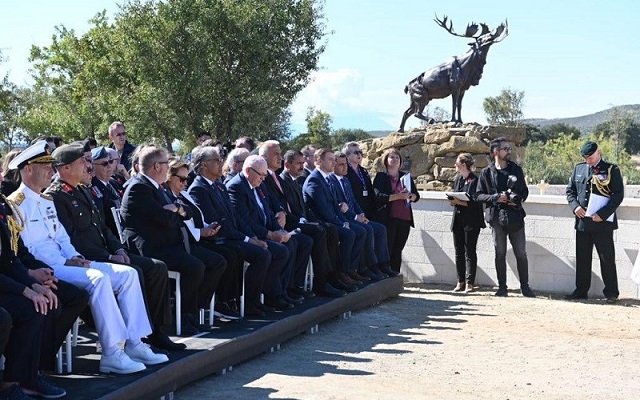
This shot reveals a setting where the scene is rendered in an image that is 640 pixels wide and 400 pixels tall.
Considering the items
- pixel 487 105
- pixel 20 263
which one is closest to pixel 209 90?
pixel 20 263

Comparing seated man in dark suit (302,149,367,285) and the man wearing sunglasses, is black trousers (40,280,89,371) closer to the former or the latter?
the man wearing sunglasses

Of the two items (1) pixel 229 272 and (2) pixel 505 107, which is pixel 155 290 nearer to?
(1) pixel 229 272

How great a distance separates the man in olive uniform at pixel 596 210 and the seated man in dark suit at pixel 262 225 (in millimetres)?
4323

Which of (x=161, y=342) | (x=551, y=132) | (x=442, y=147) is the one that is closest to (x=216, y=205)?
(x=161, y=342)

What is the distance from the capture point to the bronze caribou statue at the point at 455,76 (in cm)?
1936

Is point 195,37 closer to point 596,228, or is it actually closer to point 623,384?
point 596,228

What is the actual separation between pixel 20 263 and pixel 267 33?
70.4 ft

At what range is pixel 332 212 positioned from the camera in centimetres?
1080

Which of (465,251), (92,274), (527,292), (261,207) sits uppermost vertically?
(261,207)

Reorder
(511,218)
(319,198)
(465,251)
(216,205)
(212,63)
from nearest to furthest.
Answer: (216,205), (319,198), (511,218), (465,251), (212,63)

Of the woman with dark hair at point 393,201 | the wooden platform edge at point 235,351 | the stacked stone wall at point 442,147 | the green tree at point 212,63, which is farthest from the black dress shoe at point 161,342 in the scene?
the green tree at point 212,63

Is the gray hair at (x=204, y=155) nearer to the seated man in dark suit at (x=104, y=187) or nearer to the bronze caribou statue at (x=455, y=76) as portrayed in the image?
the seated man in dark suit at (x=104, y=187)

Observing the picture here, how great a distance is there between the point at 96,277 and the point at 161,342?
37.6 inches

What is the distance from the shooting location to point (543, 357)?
8133mm
